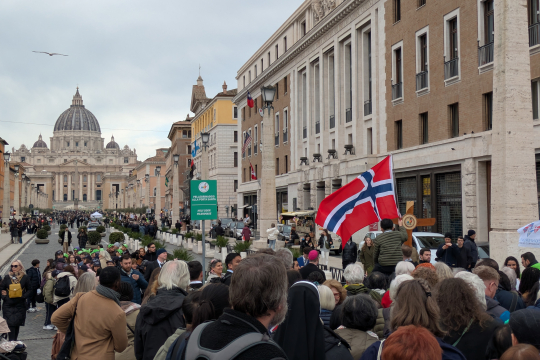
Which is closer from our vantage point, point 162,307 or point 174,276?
point 162,307

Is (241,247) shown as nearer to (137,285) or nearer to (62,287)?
(62,287)

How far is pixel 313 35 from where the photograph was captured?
38.4 meters

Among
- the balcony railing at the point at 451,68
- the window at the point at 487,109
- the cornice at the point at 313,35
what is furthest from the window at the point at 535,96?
the cornice at the point at 313,35

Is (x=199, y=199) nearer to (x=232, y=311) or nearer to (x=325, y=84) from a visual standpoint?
(x=232, y=311)

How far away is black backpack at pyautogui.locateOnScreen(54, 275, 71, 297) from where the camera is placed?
11.5 meters

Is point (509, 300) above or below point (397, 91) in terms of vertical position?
below

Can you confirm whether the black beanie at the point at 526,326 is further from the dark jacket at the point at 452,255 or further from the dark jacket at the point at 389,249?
the dark jacket at the point at 452,255

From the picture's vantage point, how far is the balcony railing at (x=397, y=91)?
28.5 meters

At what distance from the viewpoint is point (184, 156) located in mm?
96938

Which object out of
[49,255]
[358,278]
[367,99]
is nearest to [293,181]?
[367,99]

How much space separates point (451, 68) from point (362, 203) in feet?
50.1

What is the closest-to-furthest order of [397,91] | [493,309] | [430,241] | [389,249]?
[493,309] → [389,249] → [430,241] → [397,91]

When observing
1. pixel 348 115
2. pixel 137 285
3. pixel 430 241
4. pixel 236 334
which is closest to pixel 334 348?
pixel 236 334

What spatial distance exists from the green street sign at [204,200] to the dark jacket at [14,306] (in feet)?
11.5
